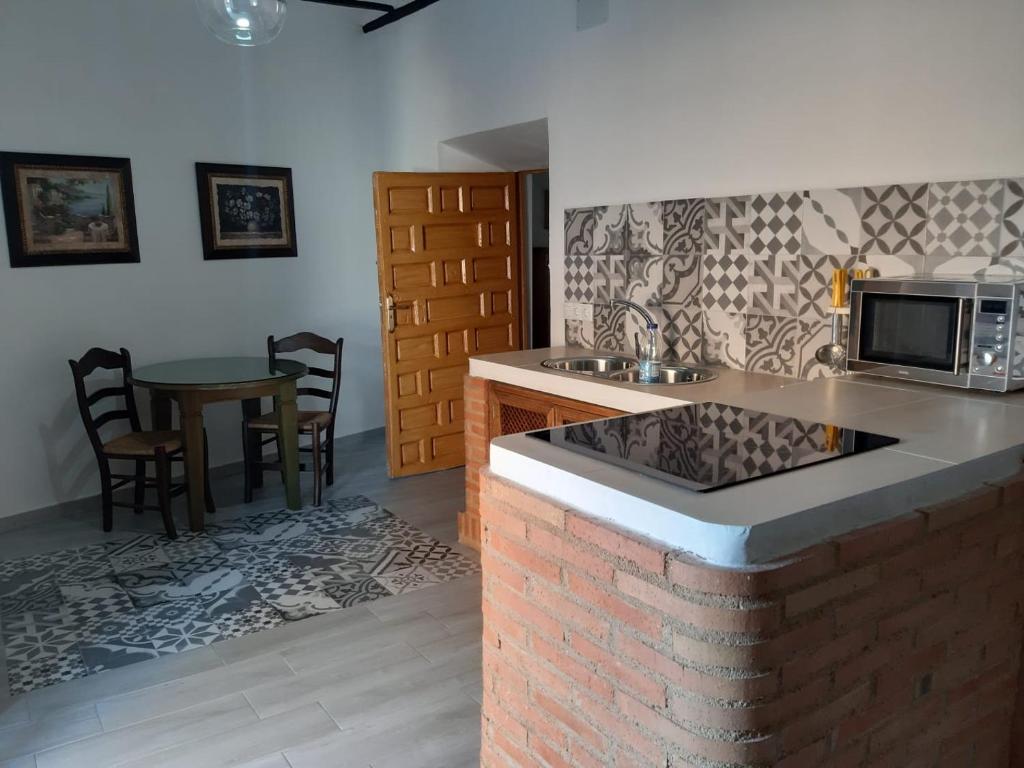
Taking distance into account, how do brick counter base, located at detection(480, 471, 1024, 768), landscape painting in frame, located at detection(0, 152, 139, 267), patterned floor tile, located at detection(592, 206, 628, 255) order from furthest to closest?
landscape painting in frame, located at detection(0, 152, 139, 267), patterned floor tile, located at detection(592, 206, 628, 255), brick counter base, located at detection(480, 471, 1024, 768)

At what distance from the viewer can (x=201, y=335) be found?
4.89 meters

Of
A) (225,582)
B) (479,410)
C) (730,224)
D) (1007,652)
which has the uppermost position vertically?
(730,224)

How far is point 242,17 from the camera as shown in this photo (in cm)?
260

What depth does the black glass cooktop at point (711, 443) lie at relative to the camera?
1.55m

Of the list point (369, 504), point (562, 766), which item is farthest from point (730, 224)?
point (369, 504)

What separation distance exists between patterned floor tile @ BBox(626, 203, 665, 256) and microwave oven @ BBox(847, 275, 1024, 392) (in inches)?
44.6

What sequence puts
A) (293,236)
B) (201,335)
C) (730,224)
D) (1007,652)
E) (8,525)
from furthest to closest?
1. (293,236)
2. (201,335)
3. (8,525)
4. (730,224)
5. (1007,652)

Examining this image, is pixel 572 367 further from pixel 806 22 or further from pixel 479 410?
pixel 806 22

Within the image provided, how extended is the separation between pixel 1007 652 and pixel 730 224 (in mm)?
1773

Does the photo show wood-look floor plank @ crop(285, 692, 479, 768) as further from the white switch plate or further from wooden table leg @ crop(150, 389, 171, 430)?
wooden table leg @ crop(150, 389, 171, 430)

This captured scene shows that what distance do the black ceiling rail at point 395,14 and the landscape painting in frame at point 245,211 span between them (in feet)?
3.63

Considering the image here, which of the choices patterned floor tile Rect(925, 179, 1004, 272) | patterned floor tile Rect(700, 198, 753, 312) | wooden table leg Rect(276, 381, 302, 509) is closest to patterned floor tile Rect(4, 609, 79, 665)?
wooden table leg Rect(276, 381, 302, 509)

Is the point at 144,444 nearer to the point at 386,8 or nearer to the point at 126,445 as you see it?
the point at 126,445

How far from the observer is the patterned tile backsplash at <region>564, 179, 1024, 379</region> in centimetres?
237
